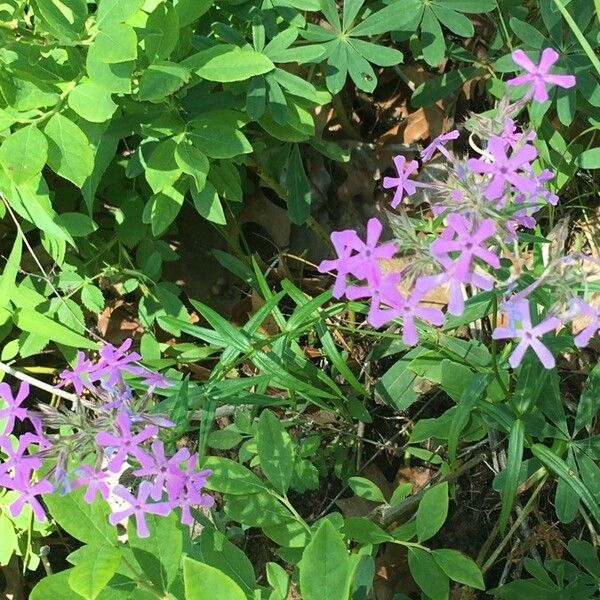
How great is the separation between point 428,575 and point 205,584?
809 millimetres

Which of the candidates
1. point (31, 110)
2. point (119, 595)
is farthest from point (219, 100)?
point (119, 595)

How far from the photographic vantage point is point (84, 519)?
5.43ft

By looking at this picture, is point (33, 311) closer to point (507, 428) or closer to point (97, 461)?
point (97, 461)

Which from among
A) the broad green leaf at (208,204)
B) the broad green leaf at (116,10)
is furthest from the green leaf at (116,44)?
the broad green leaf at (208,204)

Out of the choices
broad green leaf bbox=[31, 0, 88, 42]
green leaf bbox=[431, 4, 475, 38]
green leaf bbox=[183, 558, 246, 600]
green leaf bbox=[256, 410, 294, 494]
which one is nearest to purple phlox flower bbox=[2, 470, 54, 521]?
green leaf bbox=[256, 410, 294, 494]

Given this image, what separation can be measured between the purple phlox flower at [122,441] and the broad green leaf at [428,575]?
2.44 ft

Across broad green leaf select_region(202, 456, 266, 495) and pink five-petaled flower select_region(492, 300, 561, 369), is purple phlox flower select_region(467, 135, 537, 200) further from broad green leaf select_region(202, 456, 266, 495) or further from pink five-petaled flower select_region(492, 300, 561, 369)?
broad green leaf select_region(202, 456, 266, 495)

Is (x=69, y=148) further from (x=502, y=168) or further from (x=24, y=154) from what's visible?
(x=502, y=168)

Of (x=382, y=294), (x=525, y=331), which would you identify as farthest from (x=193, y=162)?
(x=525, y=331)

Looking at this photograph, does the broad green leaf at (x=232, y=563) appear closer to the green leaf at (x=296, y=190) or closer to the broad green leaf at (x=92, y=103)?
the broad green leaf at (x=92, y=103)

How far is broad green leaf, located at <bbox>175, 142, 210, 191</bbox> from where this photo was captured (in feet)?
7.04

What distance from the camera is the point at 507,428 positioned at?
6.24 ft

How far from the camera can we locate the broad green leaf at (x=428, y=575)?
189 centimetres

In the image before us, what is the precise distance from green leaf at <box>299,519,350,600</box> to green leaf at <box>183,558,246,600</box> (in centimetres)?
13
